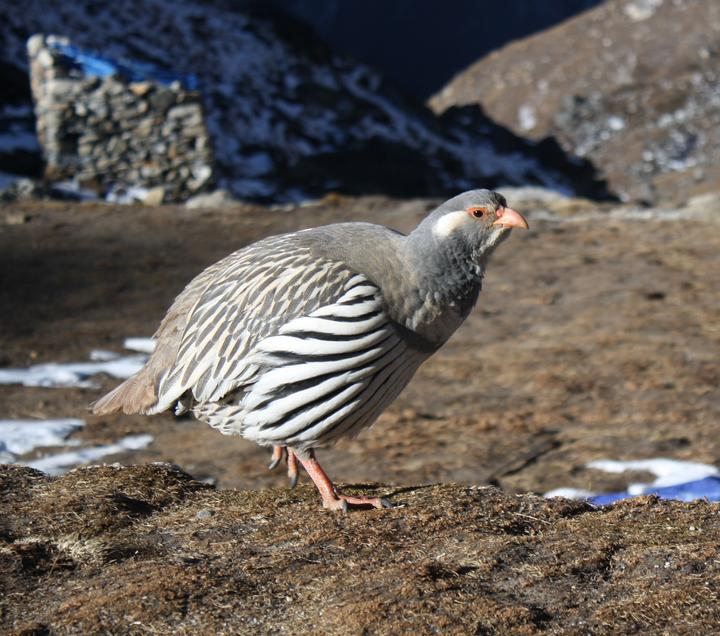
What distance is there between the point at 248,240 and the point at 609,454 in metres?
5.94

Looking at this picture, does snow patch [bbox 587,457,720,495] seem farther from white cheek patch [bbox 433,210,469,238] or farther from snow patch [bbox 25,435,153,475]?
snow patch [bbox 25,435,153,475]

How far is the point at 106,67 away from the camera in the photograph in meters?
14.8

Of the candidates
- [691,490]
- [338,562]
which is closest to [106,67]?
[691,490]

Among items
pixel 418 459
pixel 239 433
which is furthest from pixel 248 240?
pixel 239 433

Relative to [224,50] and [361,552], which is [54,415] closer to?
[361,552]

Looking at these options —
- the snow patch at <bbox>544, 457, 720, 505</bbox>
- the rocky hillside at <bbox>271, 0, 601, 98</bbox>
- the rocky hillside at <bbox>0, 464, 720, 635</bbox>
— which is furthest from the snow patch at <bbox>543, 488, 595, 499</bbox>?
the rocky hillside at <bbox>271, 0, 601, 98</bbox>

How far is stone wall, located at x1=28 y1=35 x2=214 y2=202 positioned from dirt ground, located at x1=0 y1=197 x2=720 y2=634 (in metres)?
1.55

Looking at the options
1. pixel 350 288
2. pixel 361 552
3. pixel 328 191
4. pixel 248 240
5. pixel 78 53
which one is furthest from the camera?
pixel 328 191

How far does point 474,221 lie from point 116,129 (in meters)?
11.1

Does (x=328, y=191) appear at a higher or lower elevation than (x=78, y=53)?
lower

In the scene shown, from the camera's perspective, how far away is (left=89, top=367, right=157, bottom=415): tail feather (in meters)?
5.02

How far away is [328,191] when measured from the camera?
17.5 metres

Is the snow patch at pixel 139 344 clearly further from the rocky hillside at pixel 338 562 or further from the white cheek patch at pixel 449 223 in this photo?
the white cheek patch at pixel 449 223

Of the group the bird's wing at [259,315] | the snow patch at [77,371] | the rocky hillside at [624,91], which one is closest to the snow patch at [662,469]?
the bird's wing at [259,315]
